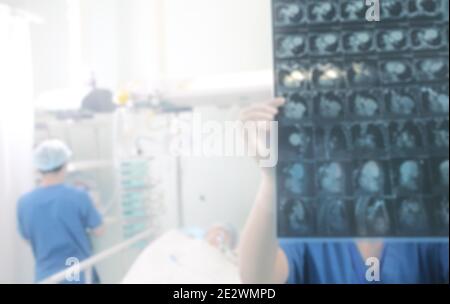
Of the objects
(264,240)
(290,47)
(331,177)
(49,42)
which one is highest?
(49,42)

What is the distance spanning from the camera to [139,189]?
1.39 metres

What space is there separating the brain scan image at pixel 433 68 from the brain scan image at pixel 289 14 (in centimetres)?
21

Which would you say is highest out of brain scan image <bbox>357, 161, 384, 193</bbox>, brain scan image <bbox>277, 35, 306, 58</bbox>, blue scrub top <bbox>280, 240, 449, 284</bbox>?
brain scan image <bbox>277, 35, 306, 58</bbox>

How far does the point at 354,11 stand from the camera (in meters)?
0.59

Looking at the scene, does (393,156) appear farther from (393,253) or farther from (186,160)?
(186,160)

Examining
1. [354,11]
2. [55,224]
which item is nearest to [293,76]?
[354,11]

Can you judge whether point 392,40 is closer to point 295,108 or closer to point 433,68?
point 433,68

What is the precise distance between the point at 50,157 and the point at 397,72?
3.02 feet

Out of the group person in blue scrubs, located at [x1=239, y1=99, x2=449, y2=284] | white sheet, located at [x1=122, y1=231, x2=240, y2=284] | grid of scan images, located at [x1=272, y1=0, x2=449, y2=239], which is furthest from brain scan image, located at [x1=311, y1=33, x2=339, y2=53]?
white sheet, located at [x1=122, y1=231, x2=240, y2=284]

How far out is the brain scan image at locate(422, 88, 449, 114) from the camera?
563 mm

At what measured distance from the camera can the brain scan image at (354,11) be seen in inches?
23.1

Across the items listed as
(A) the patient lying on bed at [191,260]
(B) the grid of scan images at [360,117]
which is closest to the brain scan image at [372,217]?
(B) the grid of scan images at [360,117]

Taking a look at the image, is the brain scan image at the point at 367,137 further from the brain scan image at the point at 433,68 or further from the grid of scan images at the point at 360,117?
the brain scan image at the point at 433,68

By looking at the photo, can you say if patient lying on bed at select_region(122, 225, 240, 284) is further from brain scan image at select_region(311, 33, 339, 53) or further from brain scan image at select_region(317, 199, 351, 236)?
brain scan image at select_region(311, 33, 339, 53)
